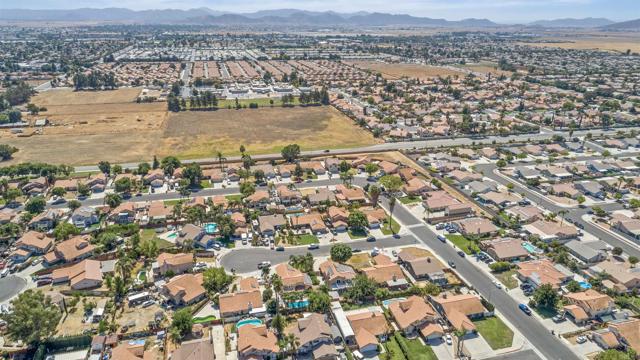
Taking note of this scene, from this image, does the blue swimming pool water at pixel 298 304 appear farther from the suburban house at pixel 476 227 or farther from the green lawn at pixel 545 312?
the suburban house at pixel 476 227

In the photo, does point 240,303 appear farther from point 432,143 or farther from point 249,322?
point 432,143

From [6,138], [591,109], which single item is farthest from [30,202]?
[591,109]

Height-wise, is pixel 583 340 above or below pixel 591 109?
below

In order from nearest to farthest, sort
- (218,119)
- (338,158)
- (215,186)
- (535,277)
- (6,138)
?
(535,277) → (215,186) → (338,158) → (6,138) → (218,119)

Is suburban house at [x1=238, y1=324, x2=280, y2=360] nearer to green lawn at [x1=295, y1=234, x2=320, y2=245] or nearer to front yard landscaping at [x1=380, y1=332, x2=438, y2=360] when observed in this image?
front yard landscaping at [x1=380, y1=332, x2=438, y2=360]

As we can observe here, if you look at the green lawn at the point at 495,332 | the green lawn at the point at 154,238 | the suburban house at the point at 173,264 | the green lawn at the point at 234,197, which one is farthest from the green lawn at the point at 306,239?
the green lawn at the point at 495,332

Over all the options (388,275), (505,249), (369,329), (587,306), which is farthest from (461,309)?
(505,249)

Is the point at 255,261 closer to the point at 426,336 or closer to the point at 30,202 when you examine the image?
the point at 426,336
